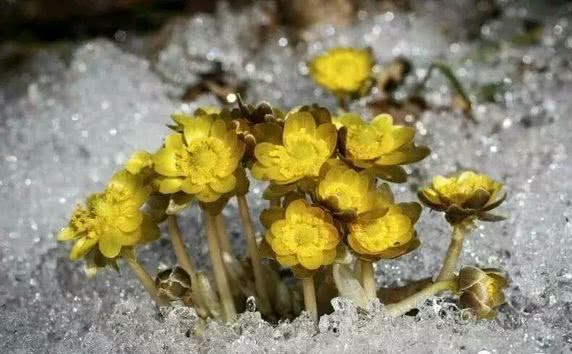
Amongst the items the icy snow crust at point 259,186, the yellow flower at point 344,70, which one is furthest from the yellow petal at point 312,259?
the yellow flower at point 344,70

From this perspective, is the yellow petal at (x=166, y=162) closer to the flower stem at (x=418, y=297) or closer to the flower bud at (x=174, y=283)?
the flower bud at (x=174, y=283)

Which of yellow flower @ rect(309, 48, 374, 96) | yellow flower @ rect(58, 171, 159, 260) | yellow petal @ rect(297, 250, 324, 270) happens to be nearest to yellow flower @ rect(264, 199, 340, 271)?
yellow petal @ rect(297, 250, 324, 270)

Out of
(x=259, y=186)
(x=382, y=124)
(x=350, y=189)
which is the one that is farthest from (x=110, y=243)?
(x=259, y=186)

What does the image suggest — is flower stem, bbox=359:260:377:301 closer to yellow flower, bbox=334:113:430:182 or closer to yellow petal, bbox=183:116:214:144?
yellow flower, bbox=334:113:430:182

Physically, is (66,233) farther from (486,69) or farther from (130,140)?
(486,69)

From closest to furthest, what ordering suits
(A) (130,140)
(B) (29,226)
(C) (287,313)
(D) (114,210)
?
(D) (114,210), (C) (287,313), (B) (29,226), (A) (130,140)

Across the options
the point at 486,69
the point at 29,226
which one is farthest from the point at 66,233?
the point at 486,69

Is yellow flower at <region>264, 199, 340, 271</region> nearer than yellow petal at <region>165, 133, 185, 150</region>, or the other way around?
yellow flower at <region>264, 199, 340, 271</region>
